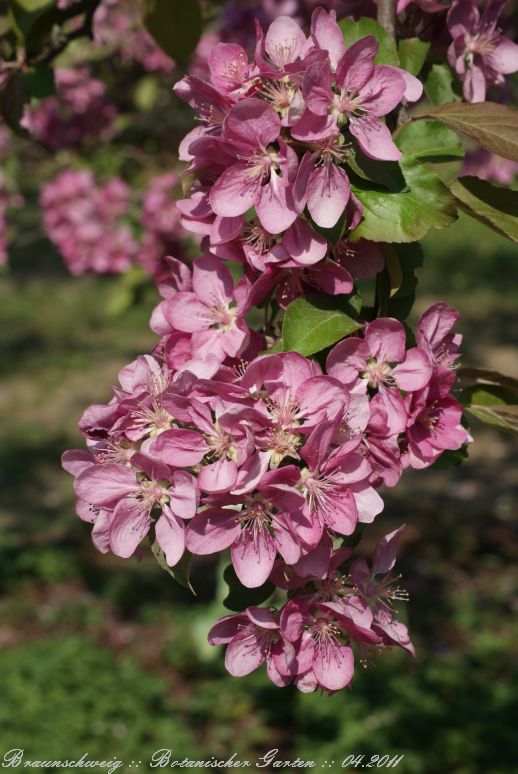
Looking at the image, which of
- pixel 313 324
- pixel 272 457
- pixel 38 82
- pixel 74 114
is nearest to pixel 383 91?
pixel 313 324

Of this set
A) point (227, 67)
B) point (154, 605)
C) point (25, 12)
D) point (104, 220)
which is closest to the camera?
point (227, 67)

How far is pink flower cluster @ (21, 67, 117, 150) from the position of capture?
3.54m

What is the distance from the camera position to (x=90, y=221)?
3.57 metres

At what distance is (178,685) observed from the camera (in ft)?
13.2

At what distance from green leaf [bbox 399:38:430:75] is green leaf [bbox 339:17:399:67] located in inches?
1.3

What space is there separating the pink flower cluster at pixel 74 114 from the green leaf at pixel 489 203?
8.70 ft

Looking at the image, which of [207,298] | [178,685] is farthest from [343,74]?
[178,685]

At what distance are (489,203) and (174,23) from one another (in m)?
0.76

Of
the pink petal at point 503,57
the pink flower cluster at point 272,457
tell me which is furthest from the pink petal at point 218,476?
the pink petal at point 503,57

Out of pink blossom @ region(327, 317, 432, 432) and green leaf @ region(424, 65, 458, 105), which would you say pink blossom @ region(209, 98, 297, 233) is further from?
green leaf @ region(424, 65, 458, 105)

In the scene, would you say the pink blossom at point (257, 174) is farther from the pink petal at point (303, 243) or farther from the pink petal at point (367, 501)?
the pink petal at point (367, 501)

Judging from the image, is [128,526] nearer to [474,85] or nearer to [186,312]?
[186,312]

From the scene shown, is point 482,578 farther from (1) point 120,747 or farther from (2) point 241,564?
(2) point 241,564

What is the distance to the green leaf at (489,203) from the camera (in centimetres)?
110
